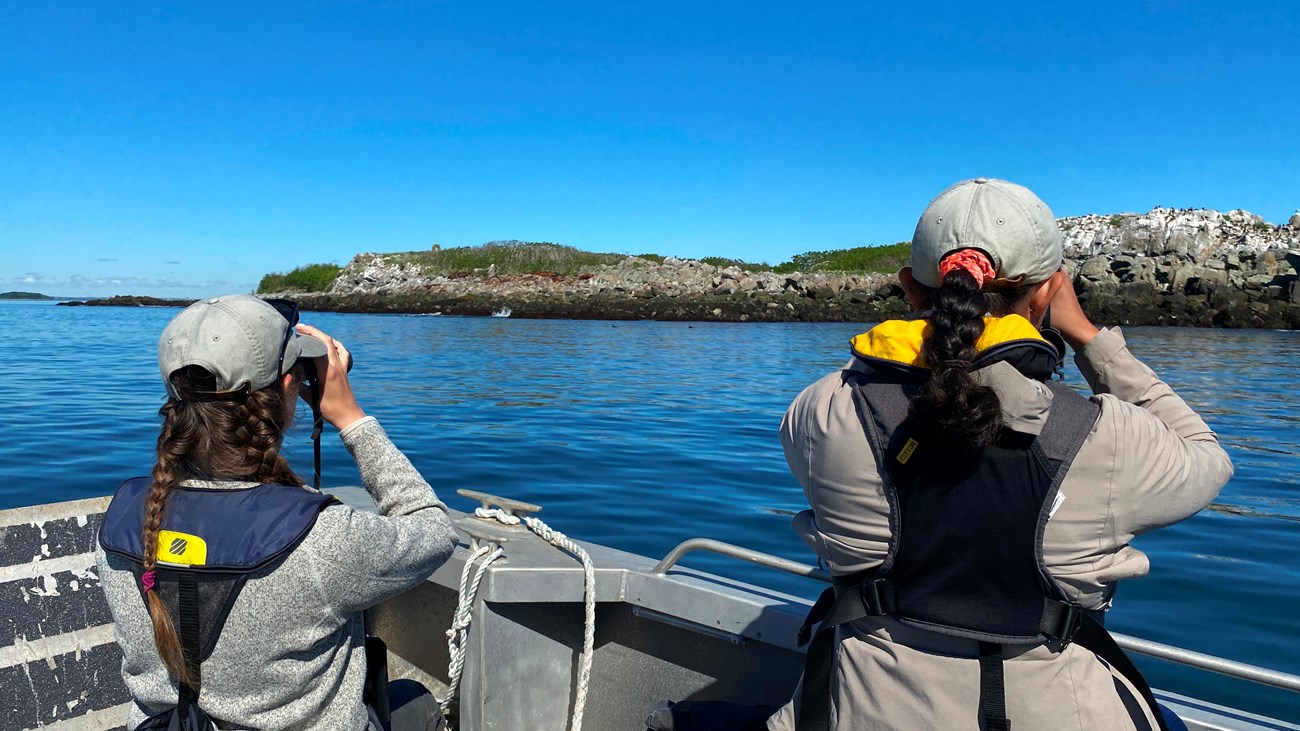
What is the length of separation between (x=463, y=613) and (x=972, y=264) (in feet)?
5.98

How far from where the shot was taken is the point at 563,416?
11.9 m

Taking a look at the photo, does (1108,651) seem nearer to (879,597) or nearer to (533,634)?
(879,597)

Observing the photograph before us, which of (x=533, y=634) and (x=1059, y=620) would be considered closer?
(x=1059, y=620)

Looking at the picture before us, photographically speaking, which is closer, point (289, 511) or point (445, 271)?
point (289, 511)

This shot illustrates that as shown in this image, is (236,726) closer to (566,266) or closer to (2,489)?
(2,489)

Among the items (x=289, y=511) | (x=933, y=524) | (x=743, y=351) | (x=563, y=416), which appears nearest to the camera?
(x=933, y=524)

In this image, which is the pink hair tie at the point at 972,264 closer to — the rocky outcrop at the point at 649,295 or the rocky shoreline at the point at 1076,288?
the rocky outcrop at the point at 649,295

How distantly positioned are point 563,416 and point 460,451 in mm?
2638

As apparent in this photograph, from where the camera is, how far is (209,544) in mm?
1579

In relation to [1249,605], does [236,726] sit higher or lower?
higher

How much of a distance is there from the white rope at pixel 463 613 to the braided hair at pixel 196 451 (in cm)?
106

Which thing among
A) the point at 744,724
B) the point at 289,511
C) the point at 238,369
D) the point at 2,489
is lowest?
the point at 2,489

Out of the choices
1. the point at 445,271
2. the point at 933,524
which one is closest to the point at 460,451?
the point at 933,524

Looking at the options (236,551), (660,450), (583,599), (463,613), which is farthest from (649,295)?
(236,551)
